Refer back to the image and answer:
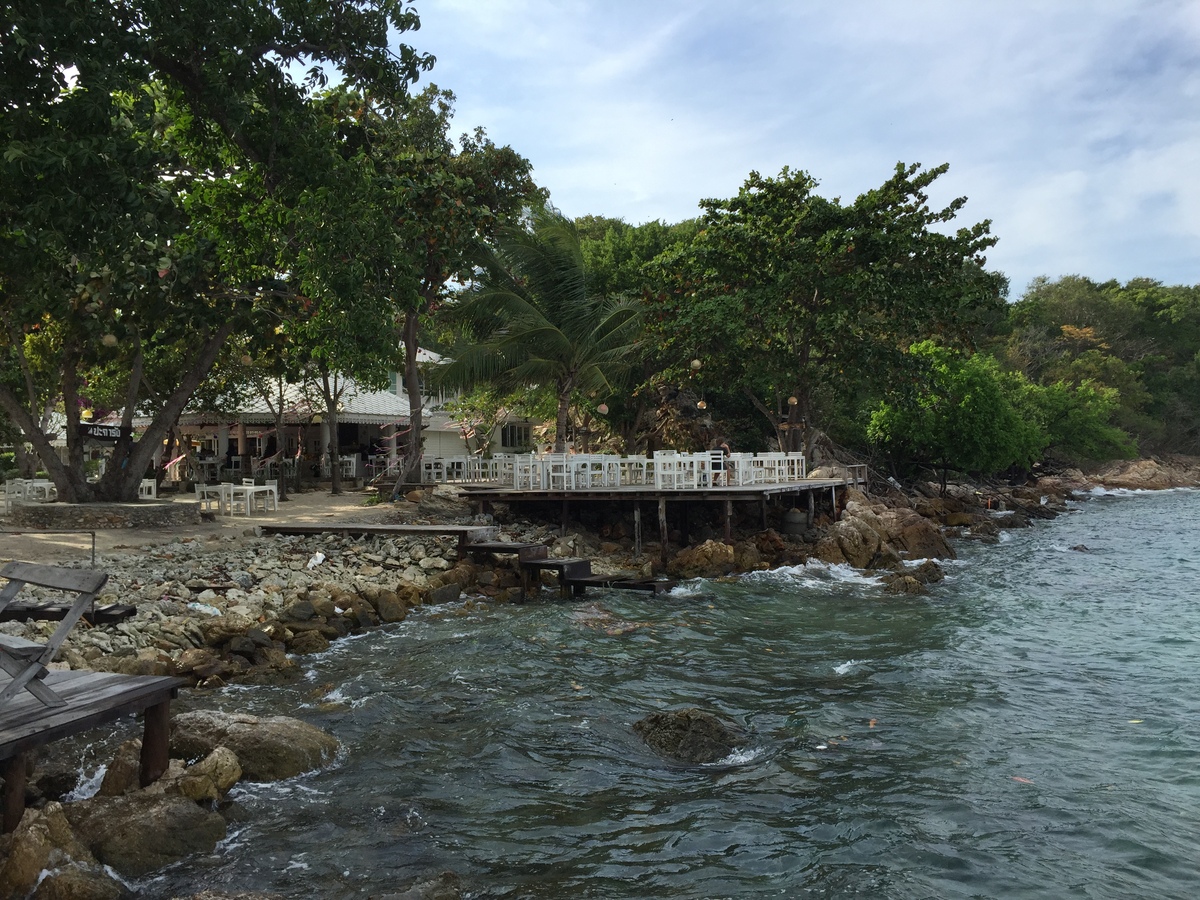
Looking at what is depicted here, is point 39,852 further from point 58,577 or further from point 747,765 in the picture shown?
point 747,765

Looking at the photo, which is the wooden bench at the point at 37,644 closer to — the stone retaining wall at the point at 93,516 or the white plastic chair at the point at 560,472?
the stone retaining wall at the point at 93,516

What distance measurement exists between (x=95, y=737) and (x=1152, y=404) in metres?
67.8

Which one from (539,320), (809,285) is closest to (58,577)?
(539,320)

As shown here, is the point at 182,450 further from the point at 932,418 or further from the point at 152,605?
the point at 932,418

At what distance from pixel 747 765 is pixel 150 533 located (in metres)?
12.8

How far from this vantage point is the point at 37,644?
5.57m

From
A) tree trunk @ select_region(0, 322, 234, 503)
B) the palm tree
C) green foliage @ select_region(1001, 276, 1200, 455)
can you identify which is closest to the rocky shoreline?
tree trunk @ select_region(0, 322, 234, 503)

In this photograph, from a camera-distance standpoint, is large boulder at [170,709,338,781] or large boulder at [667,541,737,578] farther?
large boulder at [667,541,737,578]

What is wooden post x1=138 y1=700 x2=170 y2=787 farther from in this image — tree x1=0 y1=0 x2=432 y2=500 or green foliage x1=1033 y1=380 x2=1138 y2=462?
green foliage x1=1033 y1=380 x2=1138 y2=462

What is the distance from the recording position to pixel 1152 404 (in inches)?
2378

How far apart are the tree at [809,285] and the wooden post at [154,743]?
20.6 meters

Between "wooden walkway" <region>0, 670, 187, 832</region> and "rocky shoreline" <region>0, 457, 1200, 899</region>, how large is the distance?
0.24 meters

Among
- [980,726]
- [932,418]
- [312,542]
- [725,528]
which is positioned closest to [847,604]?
[725,528]

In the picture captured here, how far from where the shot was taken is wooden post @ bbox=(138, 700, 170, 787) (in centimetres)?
653
